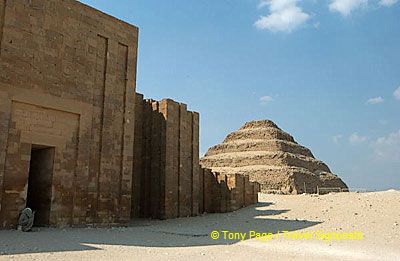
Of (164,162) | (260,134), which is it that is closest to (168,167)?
(164,162)

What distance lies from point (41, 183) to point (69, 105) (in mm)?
2603

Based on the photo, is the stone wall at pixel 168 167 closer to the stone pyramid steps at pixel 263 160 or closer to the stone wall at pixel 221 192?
the stone wall at pixel 221 192

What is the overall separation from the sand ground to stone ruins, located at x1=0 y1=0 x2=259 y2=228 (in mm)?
1606

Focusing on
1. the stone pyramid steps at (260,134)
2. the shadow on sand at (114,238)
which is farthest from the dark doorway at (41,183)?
the stone pyramid steps at (260,134)

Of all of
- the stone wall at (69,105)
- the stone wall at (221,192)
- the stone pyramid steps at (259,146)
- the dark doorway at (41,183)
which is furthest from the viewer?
the stone pyramid steps at (259,146)

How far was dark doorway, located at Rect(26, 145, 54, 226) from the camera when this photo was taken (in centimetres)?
1177

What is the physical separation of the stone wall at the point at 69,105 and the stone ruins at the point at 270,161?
25.6 metres

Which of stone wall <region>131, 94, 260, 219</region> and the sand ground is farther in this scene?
stone wall <region>131, 94, 260, 219</region>

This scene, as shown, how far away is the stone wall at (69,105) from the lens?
36.1ft

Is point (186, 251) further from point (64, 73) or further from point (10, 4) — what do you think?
point (10, 4)

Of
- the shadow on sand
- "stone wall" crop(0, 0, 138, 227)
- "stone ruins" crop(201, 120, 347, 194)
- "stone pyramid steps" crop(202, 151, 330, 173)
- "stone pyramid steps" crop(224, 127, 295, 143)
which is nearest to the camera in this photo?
the shadow on sand

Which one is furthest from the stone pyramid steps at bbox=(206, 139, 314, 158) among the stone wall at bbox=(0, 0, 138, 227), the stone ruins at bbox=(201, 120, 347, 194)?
the stone wall at bbox=(0, 0, 138, 227)

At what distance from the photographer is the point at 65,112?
12359mm

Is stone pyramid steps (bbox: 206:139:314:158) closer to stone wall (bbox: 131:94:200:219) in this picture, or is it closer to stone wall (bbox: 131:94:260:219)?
stone wall (bbox: 131:94:260:219)
